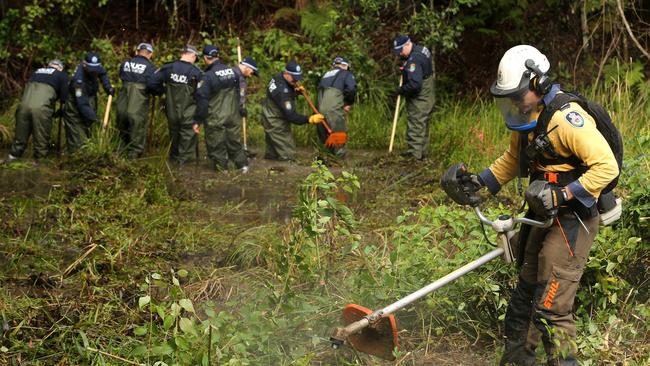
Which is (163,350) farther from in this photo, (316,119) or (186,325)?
(316,119)

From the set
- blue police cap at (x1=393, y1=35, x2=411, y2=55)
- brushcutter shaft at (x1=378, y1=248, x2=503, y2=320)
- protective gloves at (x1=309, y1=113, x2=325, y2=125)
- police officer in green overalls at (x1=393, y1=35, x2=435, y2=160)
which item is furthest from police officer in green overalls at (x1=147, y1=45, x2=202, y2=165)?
brushcutter shaft at (x1=378, y1=248, x2=503, y2=320)

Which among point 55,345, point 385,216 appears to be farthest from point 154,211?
point 55,345

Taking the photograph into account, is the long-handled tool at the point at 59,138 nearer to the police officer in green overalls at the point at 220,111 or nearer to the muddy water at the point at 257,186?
the muddy water at the point at 257,186

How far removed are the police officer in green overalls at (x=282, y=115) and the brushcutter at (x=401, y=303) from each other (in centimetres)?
738

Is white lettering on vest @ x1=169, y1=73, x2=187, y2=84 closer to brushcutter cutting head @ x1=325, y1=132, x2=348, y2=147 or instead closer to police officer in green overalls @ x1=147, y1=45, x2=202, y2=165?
police officer in green overalls @ x1=147, y1=45, x2=202, y2=165

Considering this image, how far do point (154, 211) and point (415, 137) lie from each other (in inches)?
178

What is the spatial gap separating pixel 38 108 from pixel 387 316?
874 cm

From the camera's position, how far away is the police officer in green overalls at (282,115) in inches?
505

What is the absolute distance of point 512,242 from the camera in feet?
17.7

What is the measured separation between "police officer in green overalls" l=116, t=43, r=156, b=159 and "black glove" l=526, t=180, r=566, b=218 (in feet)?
28.4

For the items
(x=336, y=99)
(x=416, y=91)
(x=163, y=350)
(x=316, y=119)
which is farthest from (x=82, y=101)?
(x=163, y=350)

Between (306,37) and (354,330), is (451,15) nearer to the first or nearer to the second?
(306,37)

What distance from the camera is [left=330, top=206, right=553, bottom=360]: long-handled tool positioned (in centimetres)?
499

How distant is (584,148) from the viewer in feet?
15.7
